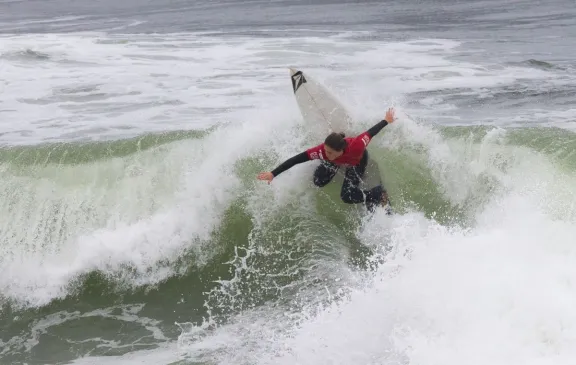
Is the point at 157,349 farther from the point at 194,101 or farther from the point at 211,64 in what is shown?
the point at 211,64

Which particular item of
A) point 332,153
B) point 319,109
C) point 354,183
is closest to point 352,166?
point 354,183

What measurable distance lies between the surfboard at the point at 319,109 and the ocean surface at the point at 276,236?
20 cm

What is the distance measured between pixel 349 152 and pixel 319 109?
1646 mm

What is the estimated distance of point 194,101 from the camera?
13273 millimetres

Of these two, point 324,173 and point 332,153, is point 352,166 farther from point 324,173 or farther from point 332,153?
point 332,153

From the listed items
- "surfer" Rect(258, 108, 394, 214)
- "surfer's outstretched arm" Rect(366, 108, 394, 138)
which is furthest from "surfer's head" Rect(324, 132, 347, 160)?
"surfer's outstretched arm" Rect(366, 108, 394, 138)

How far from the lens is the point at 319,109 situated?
27.2 ft

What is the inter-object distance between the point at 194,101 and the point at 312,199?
629cm

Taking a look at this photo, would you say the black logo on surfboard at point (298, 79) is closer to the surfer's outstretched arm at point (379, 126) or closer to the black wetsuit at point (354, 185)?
the black wetsuit at point (354, 185)

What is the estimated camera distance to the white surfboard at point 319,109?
8195 mm

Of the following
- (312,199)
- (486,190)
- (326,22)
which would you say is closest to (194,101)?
(312,199)

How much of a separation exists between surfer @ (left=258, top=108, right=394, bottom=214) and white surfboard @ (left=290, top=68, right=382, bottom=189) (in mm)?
1001

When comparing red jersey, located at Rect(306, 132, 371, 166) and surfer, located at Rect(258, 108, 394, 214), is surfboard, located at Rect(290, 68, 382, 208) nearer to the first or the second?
surfer, located at Rect(258, 108, 394, 214)

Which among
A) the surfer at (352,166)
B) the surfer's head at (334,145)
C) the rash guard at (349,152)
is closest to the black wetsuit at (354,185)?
the surfer at (352,166)
